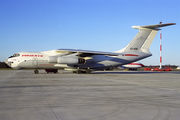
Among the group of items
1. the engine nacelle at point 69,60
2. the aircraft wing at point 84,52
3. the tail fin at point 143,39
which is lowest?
the engine nacelle at point 69,60

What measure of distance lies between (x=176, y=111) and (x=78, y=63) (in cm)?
1837

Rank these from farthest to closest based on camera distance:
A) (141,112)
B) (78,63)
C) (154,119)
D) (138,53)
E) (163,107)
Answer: (138,53), (78,63), (163,107), (141,112), (154,119)

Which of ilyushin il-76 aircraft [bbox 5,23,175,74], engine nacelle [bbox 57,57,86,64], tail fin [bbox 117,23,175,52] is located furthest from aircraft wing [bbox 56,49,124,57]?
tail fin [bbox 117,23,175,52]

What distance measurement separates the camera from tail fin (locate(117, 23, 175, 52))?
2400cm

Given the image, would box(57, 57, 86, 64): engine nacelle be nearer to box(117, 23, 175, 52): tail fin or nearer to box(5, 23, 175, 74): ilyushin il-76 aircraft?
box(5, 23, 175, 74): ilyushin il-76 aircraft

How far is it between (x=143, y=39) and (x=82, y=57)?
330 inches

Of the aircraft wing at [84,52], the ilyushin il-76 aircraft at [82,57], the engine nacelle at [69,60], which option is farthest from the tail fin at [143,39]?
the engine nacelle at [69,60]

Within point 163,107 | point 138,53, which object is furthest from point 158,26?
point 163,107

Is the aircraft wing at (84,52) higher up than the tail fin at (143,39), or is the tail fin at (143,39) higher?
the tail fin at (143,39)

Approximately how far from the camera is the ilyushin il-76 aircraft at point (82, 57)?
73.0ft

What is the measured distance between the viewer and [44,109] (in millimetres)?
4977

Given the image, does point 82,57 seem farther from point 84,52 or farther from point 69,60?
point 69,60

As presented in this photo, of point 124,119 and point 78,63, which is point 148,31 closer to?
point 78,63

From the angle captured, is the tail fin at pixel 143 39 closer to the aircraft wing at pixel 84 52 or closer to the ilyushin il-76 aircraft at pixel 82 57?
the ilyushin il-76 aircraft at pixel 82 57
